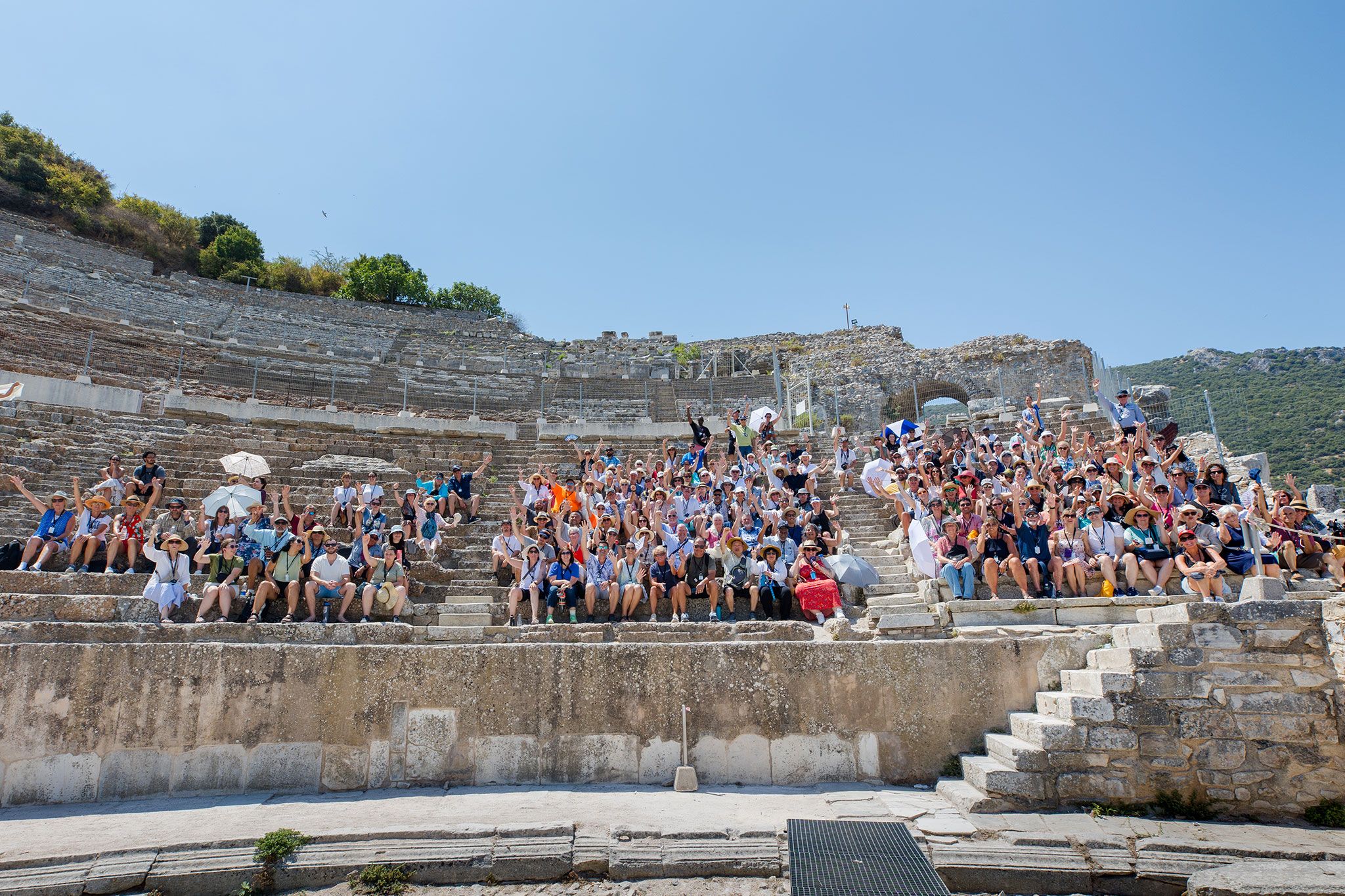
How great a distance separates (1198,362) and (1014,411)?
22.5 metres

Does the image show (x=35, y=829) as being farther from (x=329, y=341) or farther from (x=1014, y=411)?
(x=329, y=341)

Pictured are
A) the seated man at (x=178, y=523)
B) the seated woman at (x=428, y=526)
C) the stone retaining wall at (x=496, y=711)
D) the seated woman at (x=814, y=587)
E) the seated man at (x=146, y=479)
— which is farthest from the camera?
the seated woman at (x=428, y=526)

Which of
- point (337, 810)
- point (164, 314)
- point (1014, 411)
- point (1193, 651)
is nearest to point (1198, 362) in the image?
point (1014, 411)

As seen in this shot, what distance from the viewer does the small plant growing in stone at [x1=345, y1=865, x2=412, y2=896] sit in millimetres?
4020

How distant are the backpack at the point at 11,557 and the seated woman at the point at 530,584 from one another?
17.1ft

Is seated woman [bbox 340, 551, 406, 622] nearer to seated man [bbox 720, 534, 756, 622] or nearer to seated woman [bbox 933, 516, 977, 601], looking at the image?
seated man [bbox 720, 534, 756, 622]

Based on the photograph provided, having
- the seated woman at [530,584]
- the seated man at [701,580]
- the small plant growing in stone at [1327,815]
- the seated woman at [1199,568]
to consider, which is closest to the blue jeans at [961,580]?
the seated woman at [1199,568]

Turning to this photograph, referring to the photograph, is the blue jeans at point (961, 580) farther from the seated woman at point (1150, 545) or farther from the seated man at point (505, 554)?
the seated man at point (505, 554)

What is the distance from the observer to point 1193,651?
4824 mm

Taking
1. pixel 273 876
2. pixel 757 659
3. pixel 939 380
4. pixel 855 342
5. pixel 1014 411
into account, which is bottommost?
pixel 273 876

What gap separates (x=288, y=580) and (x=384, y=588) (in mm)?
941

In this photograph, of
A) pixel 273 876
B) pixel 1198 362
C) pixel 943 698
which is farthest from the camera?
pixel 1198 362

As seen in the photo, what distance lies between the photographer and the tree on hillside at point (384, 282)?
4028 centimetres

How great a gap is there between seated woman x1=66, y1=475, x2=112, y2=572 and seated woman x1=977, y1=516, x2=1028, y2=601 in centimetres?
940
